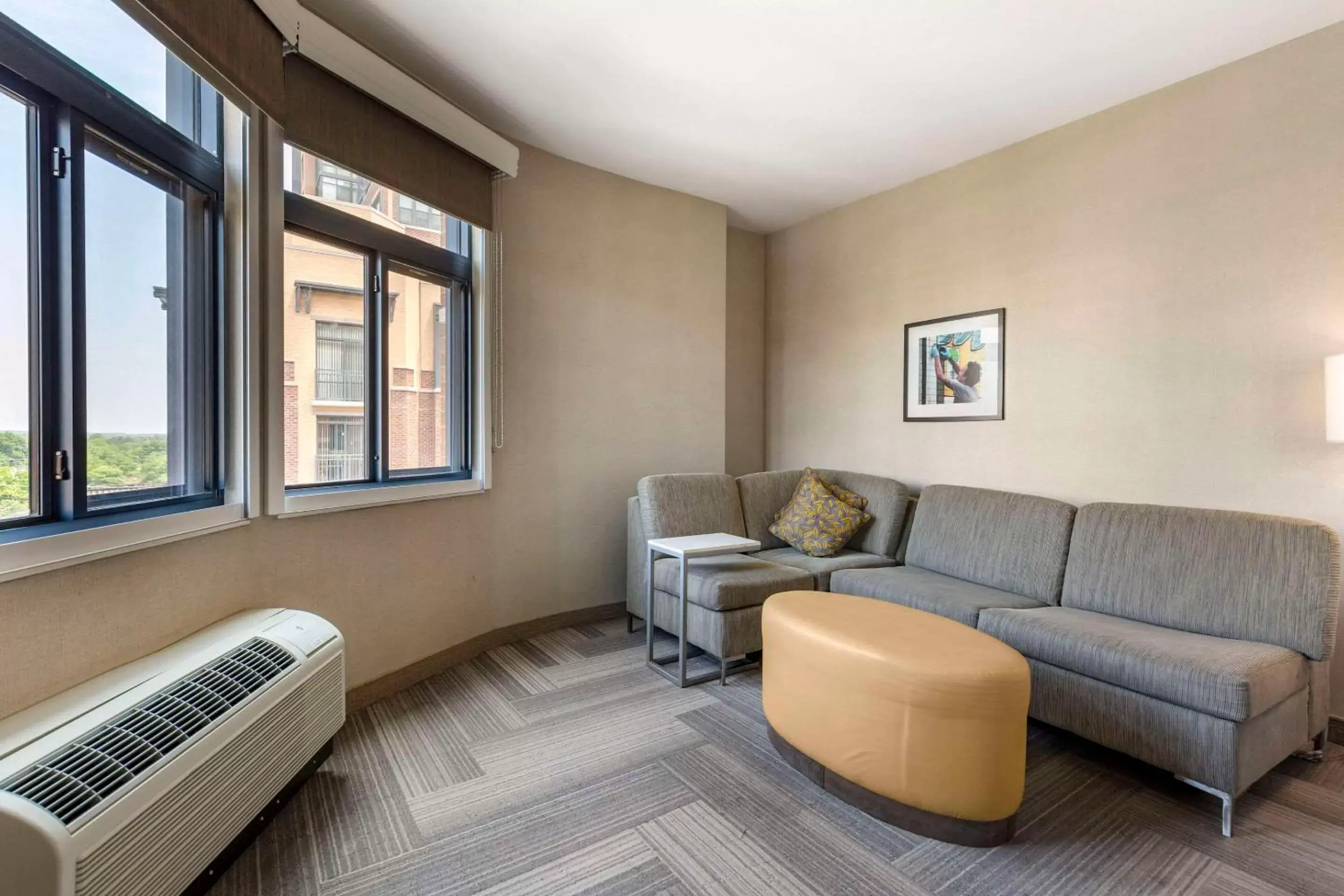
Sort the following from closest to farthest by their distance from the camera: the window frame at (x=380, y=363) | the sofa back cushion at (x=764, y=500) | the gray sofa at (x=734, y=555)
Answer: the window frame at (x=380, y=363) → the gray sofa at (x=734, y=555) → the sofa back cushion at (x=764, y=500)

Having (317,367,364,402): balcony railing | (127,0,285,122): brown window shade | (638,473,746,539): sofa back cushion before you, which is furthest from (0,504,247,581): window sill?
(638,473,746,539): sofa back cushion

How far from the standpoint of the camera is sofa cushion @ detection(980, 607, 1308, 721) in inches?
74.2

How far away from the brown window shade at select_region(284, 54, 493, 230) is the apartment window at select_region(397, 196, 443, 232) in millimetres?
121

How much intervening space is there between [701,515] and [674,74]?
2301mm

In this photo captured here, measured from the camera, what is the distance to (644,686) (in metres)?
2.93

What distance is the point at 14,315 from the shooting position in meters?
1.49

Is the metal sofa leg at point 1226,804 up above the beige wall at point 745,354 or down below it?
below

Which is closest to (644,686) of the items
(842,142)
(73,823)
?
(73,823)

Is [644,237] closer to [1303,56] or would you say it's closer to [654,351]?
[654,351]

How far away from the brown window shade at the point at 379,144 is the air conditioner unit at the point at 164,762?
6.01ft

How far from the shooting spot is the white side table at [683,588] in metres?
2.93

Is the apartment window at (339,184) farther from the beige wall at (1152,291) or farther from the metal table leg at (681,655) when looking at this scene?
the beige wall at (1152,291)

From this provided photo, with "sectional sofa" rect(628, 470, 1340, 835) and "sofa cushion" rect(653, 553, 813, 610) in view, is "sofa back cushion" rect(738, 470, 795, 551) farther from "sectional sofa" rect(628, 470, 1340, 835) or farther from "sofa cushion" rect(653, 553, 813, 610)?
"sofa cushion" rect(653, 553, 813, 610)

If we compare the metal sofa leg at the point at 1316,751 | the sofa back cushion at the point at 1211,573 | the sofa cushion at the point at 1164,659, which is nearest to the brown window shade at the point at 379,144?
the sofa cushion at the point at 1164,659
